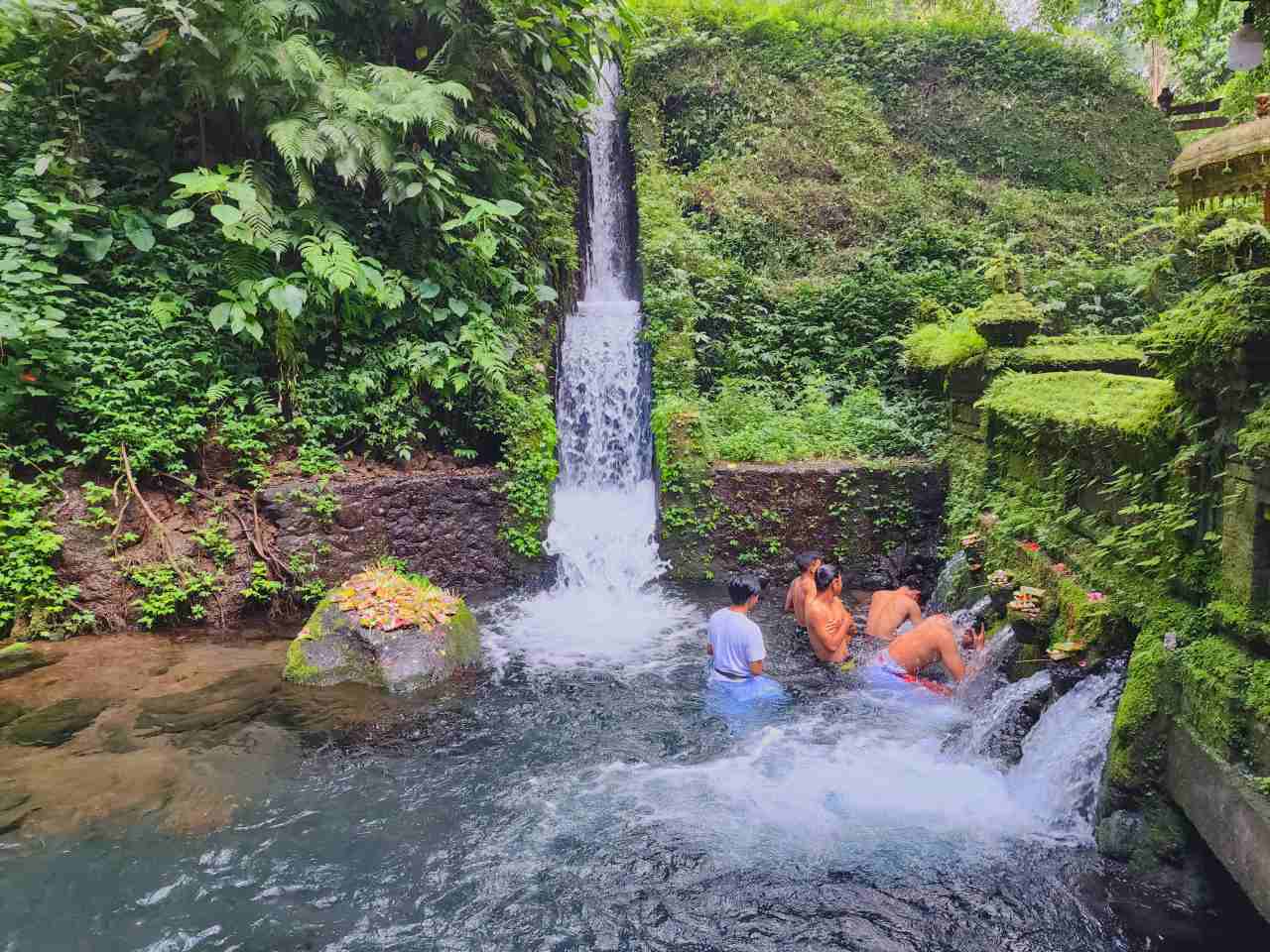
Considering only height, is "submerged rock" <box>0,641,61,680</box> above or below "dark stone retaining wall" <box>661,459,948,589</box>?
below

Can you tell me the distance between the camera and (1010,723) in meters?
5.34

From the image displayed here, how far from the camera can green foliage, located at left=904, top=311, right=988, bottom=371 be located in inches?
340

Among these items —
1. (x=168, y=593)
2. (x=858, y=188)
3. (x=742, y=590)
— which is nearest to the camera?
(x=742, y=590)

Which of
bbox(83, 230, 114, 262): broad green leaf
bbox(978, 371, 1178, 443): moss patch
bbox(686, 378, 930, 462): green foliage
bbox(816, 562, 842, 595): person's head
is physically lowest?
bbox(816, 562, 842, 595): person's head

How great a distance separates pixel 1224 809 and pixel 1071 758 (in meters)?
1.06

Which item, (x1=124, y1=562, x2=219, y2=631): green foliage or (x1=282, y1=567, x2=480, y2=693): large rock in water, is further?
(x1=124, y1=562, x2=219, y2=631): green foliage

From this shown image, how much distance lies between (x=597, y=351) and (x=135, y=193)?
5.77 metres

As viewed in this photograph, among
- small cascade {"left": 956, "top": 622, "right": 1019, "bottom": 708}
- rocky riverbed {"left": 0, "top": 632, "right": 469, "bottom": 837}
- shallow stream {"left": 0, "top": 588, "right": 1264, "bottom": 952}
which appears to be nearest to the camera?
shallow stream {"left": 0, "top": 588, "right": 1264, "bottom": 952}

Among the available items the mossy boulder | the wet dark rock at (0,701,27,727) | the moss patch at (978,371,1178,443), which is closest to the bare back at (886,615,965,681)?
the moss patch at (978,371,1178,443)

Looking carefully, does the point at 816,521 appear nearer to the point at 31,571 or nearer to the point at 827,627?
the point at 827,627

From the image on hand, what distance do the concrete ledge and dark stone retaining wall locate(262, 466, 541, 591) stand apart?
22.4ft

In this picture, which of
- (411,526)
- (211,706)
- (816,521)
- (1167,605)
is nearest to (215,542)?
(411,526)

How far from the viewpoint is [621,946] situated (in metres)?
3.85

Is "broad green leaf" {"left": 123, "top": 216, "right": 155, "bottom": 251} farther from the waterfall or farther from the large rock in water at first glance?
the waterfall
